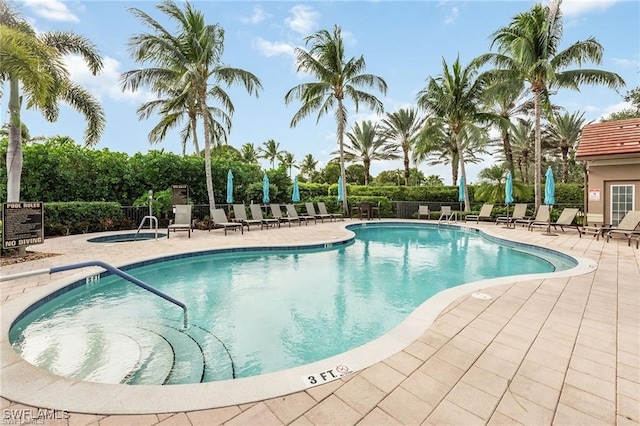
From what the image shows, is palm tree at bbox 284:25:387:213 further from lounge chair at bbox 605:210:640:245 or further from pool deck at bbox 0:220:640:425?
pool deck at bbox 0:220:640:425

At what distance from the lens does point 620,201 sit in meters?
11.1

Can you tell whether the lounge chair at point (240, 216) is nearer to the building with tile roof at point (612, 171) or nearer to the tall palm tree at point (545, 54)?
the building with tile roof at point (612, 171)

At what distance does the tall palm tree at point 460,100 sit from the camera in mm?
17062

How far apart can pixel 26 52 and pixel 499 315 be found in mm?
10638

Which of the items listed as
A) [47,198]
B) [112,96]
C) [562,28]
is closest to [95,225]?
[47,198]

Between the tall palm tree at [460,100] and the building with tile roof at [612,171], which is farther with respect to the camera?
the tall palm tree at [460,100]

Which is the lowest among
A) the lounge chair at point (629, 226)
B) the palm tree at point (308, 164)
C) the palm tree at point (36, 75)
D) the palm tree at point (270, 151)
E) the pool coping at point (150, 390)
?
the pool coping at point (150, 390)

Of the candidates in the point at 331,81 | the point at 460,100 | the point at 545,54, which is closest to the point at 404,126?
the point at 460,100

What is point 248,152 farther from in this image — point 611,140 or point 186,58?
point 611,140

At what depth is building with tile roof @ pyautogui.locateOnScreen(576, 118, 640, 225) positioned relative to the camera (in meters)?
10.7

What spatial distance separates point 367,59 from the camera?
17.5 metres

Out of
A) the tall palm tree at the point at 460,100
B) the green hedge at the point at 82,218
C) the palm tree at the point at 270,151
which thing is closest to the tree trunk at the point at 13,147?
the green hedge at the point at 82,218

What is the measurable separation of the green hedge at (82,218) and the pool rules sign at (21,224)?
3.81 meters

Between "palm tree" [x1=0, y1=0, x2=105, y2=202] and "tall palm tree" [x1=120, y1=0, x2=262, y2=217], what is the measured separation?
219 centimetres
